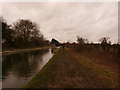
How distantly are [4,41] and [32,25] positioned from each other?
14619 mm

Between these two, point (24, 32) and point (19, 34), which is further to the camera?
point (24, 32)

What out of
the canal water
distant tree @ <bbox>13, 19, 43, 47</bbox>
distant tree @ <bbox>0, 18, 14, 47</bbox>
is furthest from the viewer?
distant tree @ <bbox>13, 19, 43, 47</bbox>

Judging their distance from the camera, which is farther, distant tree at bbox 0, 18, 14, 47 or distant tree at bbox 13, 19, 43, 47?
distant tree at bbox 13, 19, 43, 47

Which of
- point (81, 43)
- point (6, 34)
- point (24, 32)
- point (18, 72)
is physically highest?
point (24, 32)

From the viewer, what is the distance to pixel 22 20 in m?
43.7

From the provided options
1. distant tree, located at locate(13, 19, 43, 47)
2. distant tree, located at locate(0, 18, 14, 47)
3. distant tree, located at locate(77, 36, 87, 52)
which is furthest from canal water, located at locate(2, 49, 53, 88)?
distant tree, located at locate(13, 19, 43, 47)

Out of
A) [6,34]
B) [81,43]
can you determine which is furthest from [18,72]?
[6,34]

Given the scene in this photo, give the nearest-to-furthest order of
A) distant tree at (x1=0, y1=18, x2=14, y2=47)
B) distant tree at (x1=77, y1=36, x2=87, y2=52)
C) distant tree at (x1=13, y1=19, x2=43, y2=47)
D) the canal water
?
the canal water < distant tree at (x1=77, y1=36, x2=87, y2=52) < distant tree at (x1=0, y1=18, x2=14, y2=47) < distant tree at (x1=13, y1=19, x2=43, y2=47)

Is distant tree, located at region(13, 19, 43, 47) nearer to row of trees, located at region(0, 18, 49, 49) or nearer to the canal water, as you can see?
Answer: row of trees, located at region(0, 18, 49, 49)

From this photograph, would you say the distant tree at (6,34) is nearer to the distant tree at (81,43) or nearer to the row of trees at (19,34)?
the row of trees at (19,34)

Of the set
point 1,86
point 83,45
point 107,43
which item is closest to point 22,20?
point 83,45

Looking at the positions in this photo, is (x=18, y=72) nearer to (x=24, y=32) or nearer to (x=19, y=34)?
(x=19, y=34)

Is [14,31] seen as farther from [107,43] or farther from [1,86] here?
[1,86]

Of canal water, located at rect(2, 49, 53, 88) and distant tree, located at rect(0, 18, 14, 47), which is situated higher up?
distant tree, located at rect(0, 18, 14, 47)
